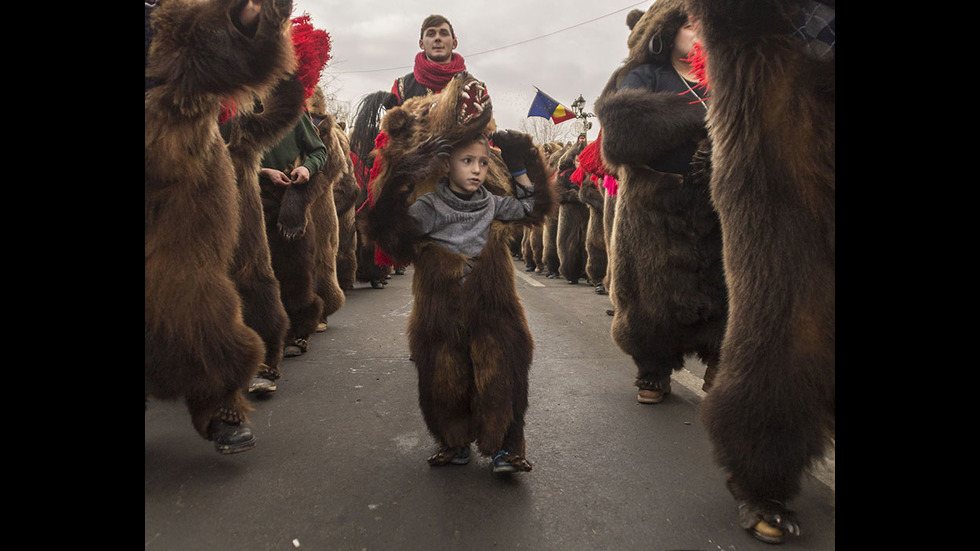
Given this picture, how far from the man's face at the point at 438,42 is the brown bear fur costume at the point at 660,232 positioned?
1222 mm

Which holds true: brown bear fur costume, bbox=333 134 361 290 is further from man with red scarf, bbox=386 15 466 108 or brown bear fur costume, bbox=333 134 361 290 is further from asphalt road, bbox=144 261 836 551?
asphalt road, bbox=144 261 836 551

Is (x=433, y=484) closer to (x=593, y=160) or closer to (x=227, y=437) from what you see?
(x=227, y=437)

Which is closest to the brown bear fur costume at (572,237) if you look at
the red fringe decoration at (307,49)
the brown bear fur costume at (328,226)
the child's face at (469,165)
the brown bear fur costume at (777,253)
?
the brown bear fur costume at (328,226)

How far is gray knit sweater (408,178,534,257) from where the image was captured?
2631 millimetres

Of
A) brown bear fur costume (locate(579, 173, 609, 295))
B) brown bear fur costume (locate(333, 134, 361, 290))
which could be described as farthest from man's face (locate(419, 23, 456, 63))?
brown bear fur costume (locate(579, 173, 609, 295))

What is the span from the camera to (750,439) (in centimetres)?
203

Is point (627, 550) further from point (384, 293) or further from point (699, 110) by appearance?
point (384, 293)

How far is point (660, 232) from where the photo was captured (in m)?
3.50

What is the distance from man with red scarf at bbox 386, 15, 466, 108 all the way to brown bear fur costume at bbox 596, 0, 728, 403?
1.12 metres

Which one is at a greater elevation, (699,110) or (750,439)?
(699,110)

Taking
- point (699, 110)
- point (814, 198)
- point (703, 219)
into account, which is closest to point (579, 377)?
point (703, 219)

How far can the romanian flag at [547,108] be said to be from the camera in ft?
19.5

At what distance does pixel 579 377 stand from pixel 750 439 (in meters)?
2.49

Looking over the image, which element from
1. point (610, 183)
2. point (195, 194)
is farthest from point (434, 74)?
point (195, 194)
